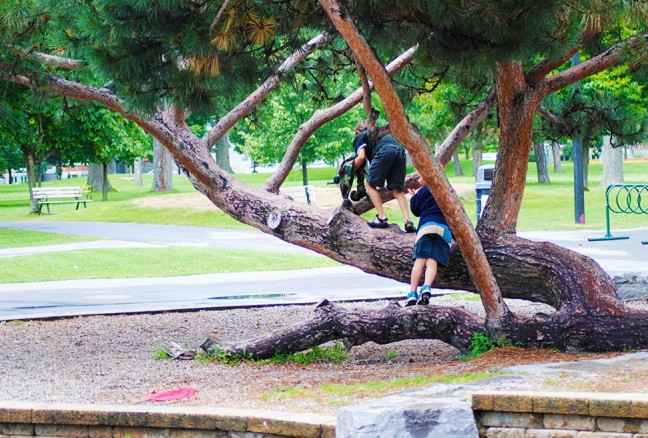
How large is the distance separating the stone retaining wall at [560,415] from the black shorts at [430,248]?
321cm

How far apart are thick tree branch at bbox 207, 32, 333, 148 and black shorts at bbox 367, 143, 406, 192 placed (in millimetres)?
1351

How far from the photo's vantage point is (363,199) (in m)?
10.4

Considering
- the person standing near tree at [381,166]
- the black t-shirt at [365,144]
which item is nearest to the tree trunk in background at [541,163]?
the person standing near tree at [381,166]

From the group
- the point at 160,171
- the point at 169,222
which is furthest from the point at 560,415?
the point at 160,171

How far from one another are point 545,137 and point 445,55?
468 cm

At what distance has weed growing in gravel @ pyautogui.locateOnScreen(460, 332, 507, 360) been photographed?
8.34 m

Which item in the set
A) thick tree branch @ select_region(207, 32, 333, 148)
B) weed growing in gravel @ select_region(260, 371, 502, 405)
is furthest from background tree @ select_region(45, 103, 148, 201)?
weed growing in gravel @ select_region(260, 371, 502, 405)

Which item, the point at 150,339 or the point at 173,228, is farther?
the point at 173,228

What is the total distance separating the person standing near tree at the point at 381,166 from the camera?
9766mm

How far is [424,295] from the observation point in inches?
348

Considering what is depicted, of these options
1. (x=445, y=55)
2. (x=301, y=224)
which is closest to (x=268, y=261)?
(x=301, y=224)

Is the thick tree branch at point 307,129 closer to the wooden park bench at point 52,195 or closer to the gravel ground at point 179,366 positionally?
the gravel ground at point 179,366

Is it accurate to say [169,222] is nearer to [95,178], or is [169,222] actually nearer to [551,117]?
[551,117]

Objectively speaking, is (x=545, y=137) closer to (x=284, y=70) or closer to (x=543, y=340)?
(x=284, y=70)
